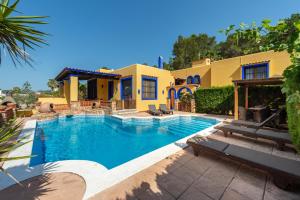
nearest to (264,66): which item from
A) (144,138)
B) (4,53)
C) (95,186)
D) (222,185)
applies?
(144,138)

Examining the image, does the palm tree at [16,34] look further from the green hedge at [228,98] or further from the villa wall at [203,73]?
the villa wall at [203,73]

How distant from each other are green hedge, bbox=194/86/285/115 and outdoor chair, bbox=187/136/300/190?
29.1 ft

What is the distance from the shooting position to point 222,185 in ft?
8.97

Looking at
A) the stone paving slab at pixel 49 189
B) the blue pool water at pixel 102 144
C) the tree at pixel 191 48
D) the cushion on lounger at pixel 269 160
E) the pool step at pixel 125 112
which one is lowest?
the blue pool water at pixel 102 144

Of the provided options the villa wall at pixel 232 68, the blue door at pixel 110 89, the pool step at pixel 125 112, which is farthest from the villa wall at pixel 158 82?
the blue door at pixel 110 89

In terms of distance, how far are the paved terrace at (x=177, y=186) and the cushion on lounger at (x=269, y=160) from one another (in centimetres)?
39

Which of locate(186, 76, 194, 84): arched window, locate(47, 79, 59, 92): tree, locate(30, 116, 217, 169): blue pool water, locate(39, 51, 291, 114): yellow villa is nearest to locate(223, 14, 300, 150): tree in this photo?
locate(30, 116, 217, 169): blue pool water

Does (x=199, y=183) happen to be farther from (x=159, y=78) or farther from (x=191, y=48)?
(x=191, y=48)

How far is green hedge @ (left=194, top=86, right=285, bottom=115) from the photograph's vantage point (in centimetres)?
969

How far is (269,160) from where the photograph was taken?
2.90m

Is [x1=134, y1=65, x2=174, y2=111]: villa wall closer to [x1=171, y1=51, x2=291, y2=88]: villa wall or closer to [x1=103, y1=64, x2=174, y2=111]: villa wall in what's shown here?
[x1=103, y1=64, x2=174, y2=111]: villa wall

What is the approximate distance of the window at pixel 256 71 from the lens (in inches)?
489

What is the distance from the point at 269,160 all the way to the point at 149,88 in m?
14.1

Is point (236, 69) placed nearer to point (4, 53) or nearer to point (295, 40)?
point (295, 40)
